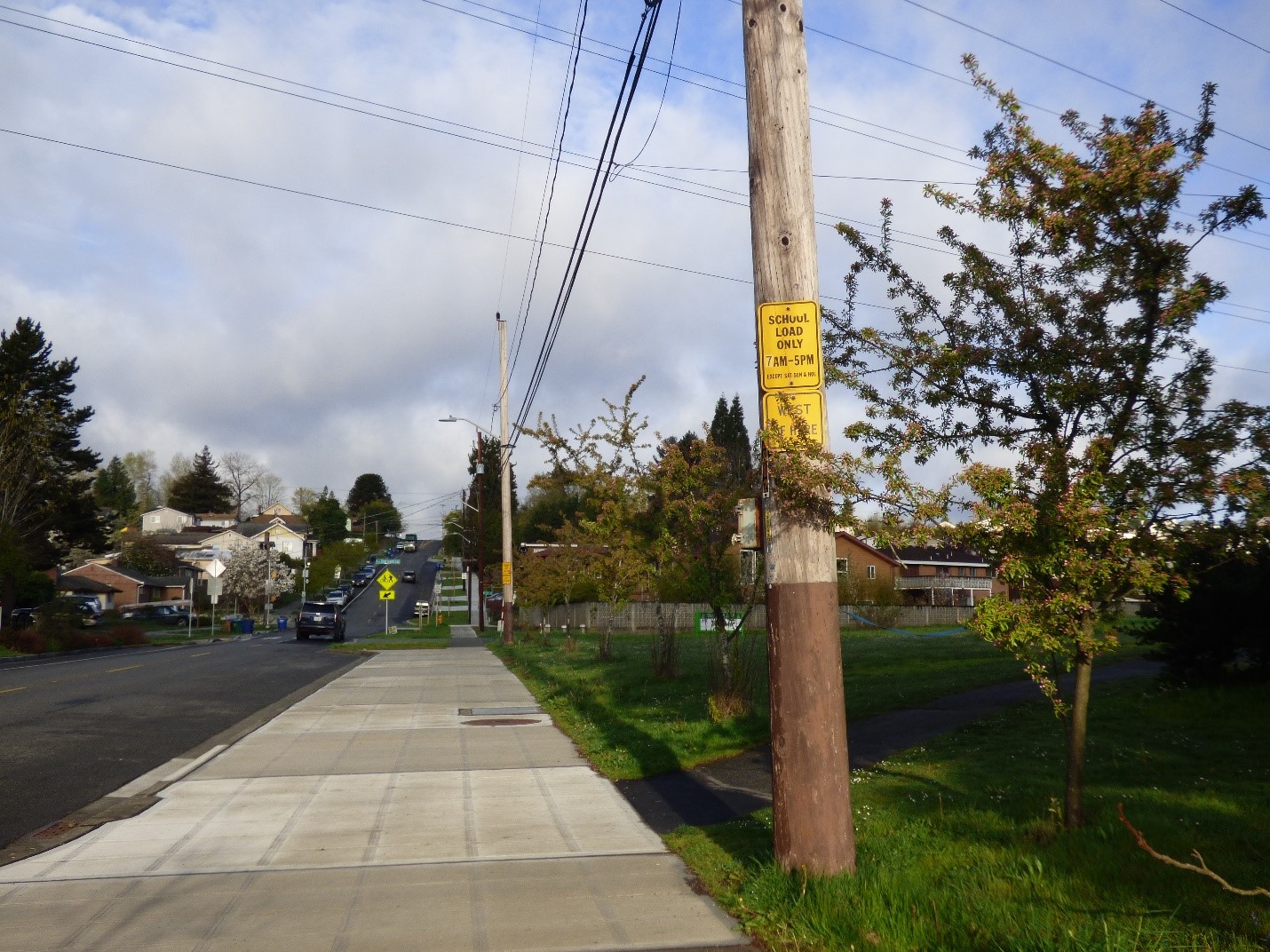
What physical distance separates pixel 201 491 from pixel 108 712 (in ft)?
447

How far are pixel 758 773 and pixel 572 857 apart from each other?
324cm

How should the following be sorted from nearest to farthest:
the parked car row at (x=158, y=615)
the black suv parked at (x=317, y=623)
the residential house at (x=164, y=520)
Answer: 1. the black suv parked at (x=317, y=623)
2. the parked car row at (x=158, y=615)
3. the residential house at (x=164, y=520)

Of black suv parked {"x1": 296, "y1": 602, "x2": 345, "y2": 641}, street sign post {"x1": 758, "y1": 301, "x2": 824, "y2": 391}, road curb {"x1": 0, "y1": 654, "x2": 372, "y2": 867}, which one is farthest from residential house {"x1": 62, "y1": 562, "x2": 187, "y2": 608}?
street sign post {"x1": 758, "y1": 301, "x2": 824, "y2": 391}

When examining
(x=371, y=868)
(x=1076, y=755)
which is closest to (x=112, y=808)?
(x=371, y=868)

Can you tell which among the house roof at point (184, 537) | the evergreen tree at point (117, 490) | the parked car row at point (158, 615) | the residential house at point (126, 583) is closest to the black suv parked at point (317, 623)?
the parked car row at point (158, 615)

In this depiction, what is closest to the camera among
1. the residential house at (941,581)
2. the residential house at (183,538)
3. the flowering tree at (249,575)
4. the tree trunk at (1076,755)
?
the tree trunk at (1076,755)

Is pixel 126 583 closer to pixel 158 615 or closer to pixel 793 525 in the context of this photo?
pixel 158 615

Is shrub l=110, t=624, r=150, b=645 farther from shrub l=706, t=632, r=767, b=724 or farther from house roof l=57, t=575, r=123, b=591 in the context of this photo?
shrub l=706, t=632, r=767, b=724

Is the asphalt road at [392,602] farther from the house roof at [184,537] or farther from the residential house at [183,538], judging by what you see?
the house roof at [184,537]

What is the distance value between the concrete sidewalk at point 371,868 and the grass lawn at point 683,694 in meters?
0.84

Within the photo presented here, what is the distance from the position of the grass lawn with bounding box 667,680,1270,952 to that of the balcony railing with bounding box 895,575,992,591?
59387 millimetres

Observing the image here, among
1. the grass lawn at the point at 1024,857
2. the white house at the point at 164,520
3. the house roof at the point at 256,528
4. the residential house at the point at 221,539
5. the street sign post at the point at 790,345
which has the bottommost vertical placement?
the grass lawn at the point at 1024,857

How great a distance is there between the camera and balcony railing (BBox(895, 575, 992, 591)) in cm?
6744

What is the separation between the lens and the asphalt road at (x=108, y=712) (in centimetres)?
1009
